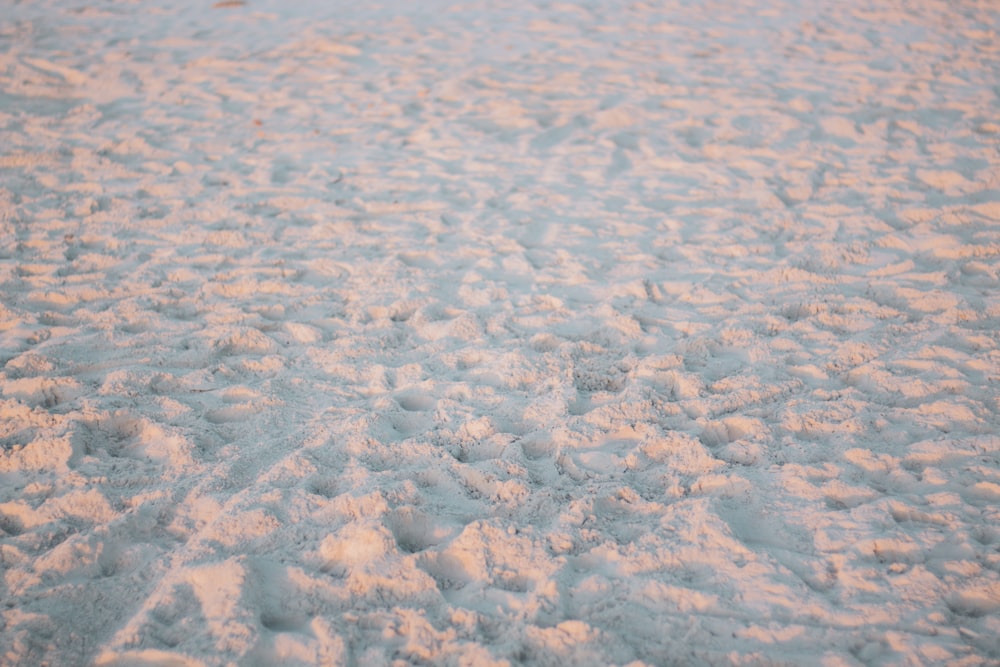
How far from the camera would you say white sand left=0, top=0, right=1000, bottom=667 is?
5.86 ft

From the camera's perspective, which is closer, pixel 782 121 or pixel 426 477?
pixel 426 477

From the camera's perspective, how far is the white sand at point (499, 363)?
1.79 meters

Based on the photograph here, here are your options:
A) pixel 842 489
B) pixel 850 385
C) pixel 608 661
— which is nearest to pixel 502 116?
pixel 850 385

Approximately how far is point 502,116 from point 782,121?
76.6 inches

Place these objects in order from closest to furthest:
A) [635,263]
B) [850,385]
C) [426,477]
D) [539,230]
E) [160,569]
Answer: [160,569]
[426,477]
[850,385]
[635,263]
[539,230]

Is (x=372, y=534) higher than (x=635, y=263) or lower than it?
lower

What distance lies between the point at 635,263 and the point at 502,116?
6.64 feet

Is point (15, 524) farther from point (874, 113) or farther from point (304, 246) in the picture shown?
point (874, 113)

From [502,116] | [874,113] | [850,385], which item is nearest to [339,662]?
[850,385]

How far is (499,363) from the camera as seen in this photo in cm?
275

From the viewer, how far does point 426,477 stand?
222cm

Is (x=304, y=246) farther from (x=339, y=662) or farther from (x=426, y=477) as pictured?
(x=339, y=662)

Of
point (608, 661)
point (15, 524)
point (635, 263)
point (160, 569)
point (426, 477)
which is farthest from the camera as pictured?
point (635, 263)

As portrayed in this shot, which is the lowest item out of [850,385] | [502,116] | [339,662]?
[339,662]
